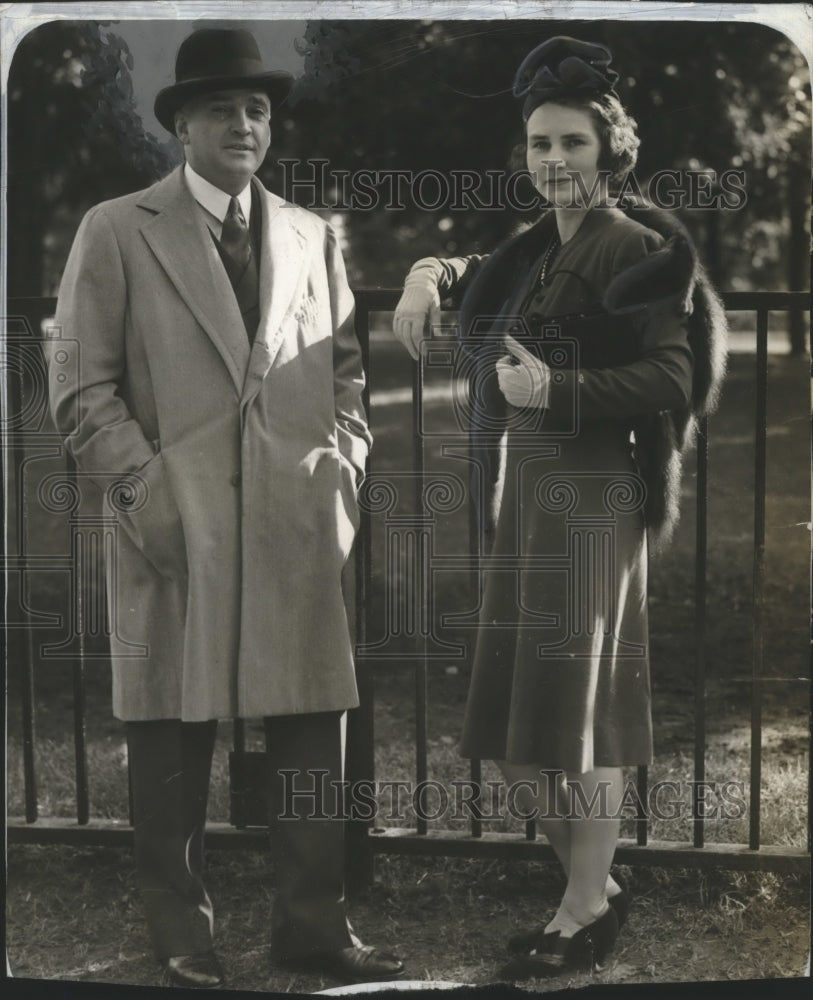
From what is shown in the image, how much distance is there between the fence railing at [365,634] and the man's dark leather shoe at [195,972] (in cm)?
46

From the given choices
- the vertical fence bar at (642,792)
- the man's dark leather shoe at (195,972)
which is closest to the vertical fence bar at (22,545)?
the man's dark leather shoe at (195,972)

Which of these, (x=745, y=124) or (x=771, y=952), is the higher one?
(x=745, y=124)

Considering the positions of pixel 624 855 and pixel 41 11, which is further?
pixel 624 855

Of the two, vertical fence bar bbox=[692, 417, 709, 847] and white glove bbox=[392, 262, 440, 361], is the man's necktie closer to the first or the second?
white glove bbox=[392, 262, 440, 361]

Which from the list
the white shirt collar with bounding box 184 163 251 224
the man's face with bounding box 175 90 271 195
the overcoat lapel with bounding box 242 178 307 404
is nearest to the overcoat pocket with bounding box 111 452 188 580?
the overcoat lapel with bounding box 242 178 307 404

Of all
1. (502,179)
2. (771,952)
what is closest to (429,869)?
(771,952)

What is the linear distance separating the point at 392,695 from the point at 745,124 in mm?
3027

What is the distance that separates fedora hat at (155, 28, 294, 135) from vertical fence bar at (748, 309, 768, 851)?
1.49 m

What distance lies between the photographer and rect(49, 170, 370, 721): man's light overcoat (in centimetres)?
360

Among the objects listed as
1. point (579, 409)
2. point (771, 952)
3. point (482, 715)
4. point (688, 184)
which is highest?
point (688, 184)

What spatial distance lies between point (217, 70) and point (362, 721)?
1873mm

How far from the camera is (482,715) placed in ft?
12.5

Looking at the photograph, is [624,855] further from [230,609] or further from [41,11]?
[41,11]

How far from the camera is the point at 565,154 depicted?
363 centimetres
